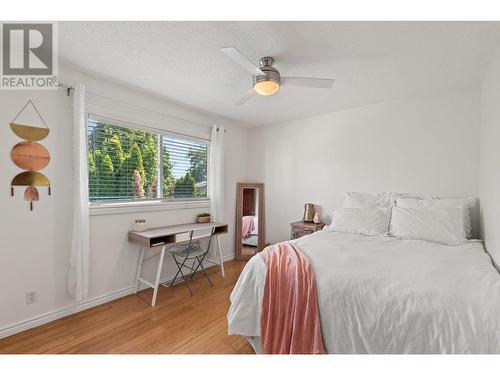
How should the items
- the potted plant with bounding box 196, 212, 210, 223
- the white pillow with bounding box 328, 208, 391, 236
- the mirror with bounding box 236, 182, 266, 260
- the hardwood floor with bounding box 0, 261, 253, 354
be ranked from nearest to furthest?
the hardwood floor with bounding box 0, 261, 253, 354 → the white pillow with bounding box 328, 208, 391, 236 → the potted plant with bounding box 196, 212, 210, 223 → the mirror with bounding box 236, 182, 266, 260

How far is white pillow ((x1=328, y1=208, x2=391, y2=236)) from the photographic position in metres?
2.56

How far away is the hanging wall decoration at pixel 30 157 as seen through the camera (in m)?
1.93

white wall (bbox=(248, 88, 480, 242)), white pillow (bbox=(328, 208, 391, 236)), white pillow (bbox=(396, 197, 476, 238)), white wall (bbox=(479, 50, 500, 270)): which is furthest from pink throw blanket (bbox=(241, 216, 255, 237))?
white wall (bbox=(479, 50, 500, 270))

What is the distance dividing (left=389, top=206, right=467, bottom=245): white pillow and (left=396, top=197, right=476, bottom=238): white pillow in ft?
0.26

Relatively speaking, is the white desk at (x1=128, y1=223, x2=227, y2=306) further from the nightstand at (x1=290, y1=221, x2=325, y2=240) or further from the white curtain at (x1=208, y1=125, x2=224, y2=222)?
the nightstand at (x1=290, y1=221, x2=325, y2=240)

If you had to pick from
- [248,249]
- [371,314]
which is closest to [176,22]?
[371,314]

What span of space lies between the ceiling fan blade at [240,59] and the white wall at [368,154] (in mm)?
1971

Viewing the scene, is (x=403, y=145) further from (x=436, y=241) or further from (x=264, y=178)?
(x=264, y=178)

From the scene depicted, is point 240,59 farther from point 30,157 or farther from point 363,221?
point 363,221

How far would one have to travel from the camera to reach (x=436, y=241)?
2.22 m

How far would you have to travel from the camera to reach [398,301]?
4.09 ft

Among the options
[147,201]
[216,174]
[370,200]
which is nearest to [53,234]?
[147,201]

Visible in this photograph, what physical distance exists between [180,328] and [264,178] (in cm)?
267

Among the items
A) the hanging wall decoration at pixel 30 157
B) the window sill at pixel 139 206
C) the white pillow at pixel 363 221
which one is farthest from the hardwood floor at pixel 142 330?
the white pillow at pixel 363 221
